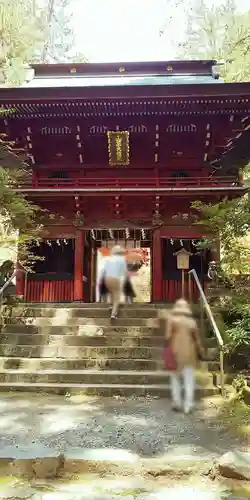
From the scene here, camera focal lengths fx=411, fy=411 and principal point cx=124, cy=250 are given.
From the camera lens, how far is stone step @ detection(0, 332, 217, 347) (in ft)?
29.4

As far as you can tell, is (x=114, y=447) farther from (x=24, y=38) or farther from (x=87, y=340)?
(x=24, y=38)

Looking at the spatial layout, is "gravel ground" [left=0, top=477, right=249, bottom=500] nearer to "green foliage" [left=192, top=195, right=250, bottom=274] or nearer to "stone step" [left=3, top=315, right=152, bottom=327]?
"stone step" [left=3, top=315, right=152, bottom=327]

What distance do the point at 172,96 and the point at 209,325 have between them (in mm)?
6829

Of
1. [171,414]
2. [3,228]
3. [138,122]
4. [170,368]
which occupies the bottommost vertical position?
[171,414]

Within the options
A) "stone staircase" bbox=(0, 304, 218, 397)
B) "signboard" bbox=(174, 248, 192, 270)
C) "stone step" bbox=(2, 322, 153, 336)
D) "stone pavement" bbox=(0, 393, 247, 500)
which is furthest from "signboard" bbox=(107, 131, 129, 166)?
"stone pavement" bbox=(0, 393, 247, 500)

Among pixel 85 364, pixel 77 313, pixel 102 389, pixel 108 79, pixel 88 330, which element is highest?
pixel 108 79

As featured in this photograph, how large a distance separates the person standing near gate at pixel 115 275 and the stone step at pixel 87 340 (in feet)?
2.98

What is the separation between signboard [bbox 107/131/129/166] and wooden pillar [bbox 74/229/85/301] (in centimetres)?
274

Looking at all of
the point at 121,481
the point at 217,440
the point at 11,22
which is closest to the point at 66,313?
the point at 217,440

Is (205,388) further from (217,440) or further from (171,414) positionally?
(217,440)

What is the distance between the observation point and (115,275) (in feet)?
33.4

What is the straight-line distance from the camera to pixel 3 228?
11.8 m

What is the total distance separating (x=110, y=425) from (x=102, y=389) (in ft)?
5.92

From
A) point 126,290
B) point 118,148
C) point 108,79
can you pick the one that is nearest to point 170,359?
point 126,290
